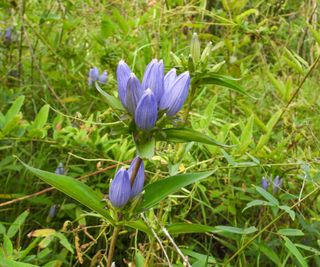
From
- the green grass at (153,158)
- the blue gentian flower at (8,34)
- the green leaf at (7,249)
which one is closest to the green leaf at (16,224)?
the green grass at (153,158)

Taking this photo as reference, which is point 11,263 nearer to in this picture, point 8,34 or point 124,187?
point 124,187

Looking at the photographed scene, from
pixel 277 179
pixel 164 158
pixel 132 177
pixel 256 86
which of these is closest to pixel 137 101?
pixel 132 177

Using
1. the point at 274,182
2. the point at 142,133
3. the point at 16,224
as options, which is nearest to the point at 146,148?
the point at 142,133

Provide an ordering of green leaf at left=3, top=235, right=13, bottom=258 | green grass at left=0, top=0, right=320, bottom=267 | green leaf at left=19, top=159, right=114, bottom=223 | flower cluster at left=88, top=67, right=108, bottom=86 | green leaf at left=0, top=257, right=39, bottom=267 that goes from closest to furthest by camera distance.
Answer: green leaf at left=19, top=159, right=114, bottom=223
green leaf at left=0, top=257, right=39, bottom=267
green leaf at left=3, top=235, right=13, bottom=258
green grass at left=0, top=0, right=320, bottom=267
flower cluster at left=88, top=67, right=108, bottom=86

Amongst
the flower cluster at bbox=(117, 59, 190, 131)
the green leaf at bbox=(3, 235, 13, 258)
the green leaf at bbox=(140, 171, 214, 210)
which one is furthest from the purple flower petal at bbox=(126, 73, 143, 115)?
the green leaf at bbox=(3, 235, 13, 258)

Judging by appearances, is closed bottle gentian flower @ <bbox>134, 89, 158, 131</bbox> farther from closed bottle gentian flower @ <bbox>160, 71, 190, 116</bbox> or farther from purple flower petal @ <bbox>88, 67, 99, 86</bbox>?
purple flower petal @ <bbox>88, 67, 99, 86</bbox>

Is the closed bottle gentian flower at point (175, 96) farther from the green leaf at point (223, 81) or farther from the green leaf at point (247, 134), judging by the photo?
the green leaf at point (247, 134)
